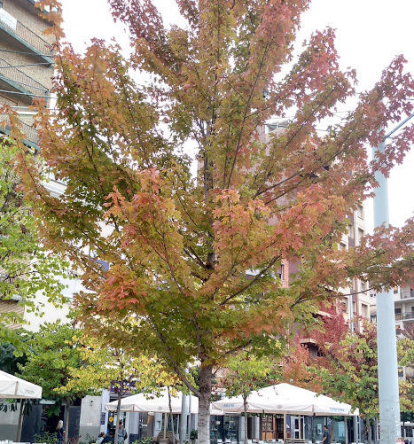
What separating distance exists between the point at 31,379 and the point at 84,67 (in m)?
15.2

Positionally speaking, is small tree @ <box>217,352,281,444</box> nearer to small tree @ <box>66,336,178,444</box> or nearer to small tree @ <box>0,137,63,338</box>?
small tree @ <box>66,336,178,444</box>

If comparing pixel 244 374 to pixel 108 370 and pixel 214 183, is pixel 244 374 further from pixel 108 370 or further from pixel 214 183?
pixel 214 183

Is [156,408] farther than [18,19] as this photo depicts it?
No

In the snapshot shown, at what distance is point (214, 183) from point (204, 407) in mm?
2875

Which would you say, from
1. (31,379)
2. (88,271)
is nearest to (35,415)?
(31,379)

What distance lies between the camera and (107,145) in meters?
6.27

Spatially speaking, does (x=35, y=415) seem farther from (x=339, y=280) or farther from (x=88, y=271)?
(x=339, y=280)

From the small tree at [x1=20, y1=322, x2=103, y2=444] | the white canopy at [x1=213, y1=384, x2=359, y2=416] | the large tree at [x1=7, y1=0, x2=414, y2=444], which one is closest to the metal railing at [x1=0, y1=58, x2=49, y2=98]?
the small tree at [x1=20, y1=322, x2=103, y2=444]

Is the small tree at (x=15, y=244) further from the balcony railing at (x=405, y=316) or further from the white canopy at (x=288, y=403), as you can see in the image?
the balcony railing at (x=405, y=316)

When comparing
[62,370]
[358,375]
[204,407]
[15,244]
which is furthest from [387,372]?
[358,375]

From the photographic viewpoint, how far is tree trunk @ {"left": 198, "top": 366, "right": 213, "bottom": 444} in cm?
641

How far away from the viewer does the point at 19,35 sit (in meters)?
25.6

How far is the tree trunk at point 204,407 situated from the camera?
6.41 metres

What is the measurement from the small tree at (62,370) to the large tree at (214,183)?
1168cm
